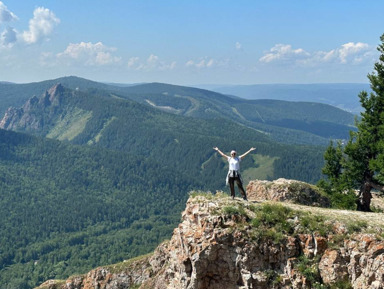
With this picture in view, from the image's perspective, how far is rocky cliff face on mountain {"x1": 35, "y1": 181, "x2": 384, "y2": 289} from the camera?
2169 centimetres

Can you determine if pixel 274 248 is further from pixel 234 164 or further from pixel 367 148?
pixel 367 148

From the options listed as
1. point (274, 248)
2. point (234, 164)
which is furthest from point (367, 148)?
point (274, 248)

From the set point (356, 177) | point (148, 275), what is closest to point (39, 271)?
point (148, 275)

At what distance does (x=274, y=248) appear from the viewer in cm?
2267

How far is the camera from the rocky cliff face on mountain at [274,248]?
21.7 metres

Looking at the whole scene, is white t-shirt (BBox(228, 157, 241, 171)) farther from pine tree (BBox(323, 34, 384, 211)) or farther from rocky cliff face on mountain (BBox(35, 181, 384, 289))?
pine tree (BBox(323, 34, 384, 211))

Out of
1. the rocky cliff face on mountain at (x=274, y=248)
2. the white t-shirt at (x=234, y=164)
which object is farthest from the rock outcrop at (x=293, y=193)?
the rocky cliff face on mountain at (x=274, y=248)

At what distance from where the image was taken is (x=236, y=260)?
75.4ft

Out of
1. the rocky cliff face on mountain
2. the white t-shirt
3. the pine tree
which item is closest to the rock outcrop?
the pine tree

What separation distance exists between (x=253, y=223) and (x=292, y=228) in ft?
8.78

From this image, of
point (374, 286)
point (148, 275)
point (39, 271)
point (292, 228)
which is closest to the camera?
point (374, 286)

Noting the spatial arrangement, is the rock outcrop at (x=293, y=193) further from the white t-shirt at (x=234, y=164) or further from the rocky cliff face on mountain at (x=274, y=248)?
the rocky cliff face on mountain at (x=274, y=248)

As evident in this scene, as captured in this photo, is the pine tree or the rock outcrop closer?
the pine tree

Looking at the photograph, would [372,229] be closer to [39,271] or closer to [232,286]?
[232,286]
